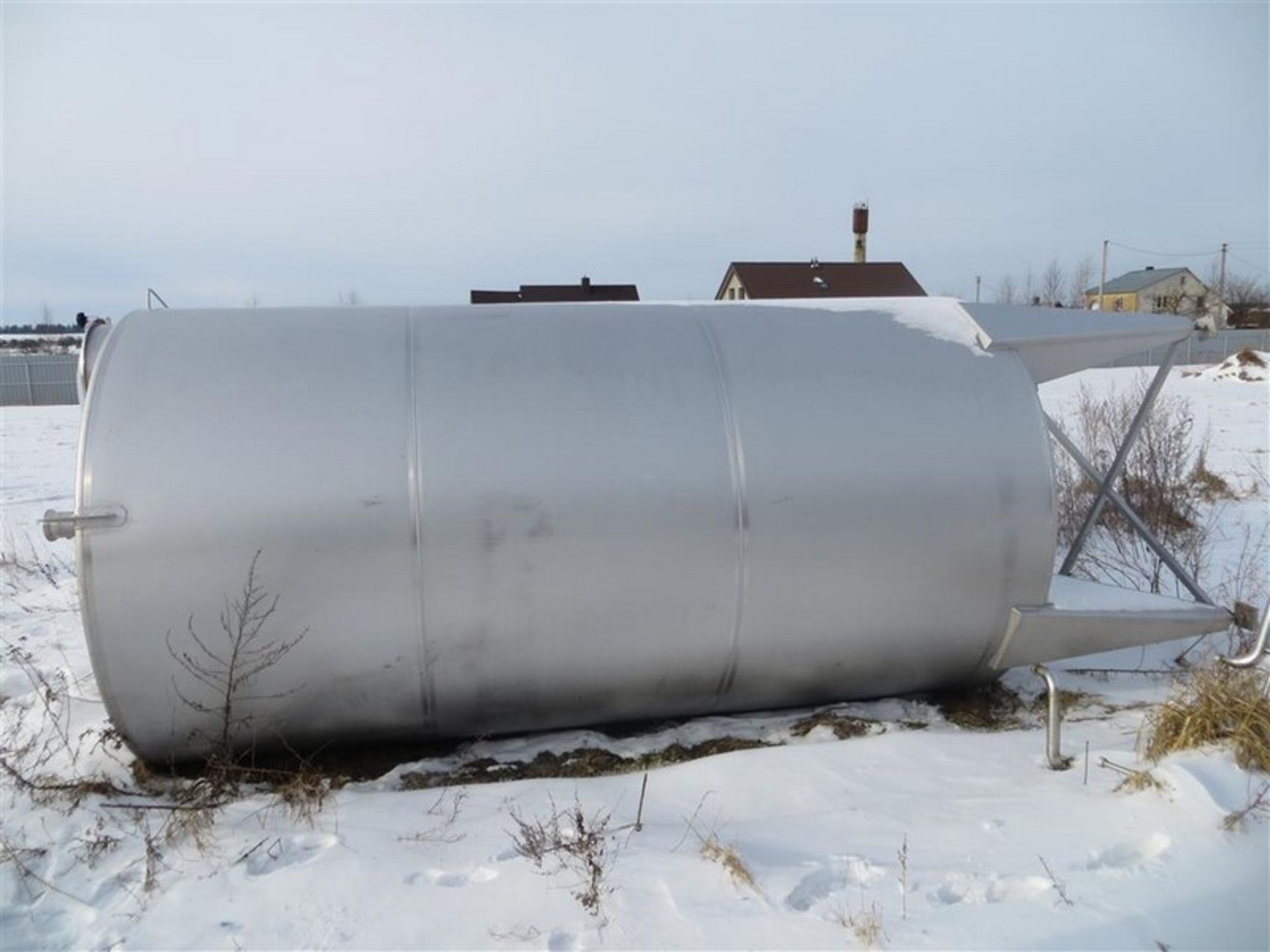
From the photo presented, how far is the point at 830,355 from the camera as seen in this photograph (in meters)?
5.17

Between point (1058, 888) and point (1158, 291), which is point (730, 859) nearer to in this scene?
point (1058, 888)

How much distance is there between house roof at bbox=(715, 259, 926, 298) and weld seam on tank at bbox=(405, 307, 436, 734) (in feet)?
104

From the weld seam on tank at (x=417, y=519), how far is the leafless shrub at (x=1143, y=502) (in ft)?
19.3

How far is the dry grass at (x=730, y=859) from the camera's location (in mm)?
3652

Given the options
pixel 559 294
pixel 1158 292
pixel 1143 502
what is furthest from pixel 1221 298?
pixel 1143 502

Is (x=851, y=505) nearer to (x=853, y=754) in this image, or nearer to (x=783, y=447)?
(x=783, y=447)

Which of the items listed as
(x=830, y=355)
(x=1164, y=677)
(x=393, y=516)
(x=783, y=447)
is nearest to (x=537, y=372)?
(x=393, y=516)

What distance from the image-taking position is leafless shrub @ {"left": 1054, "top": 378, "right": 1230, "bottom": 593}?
8406 millimetres

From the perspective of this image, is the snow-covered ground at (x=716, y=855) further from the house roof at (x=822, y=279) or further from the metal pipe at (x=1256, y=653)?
the house roof at (x=822, y=279)

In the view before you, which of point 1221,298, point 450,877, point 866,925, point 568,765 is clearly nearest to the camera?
point 866,925

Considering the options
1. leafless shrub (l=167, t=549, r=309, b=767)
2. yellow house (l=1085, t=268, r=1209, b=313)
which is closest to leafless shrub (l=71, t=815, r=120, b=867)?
leafless shrub (l=167, t=549, r=309, b=767)

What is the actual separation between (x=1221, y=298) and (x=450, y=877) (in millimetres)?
88057

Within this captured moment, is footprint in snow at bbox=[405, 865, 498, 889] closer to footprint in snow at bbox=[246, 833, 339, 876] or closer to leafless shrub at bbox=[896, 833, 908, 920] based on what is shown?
footprint in snow at bbox=[246, 833, 339, 876]

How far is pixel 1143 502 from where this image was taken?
9.91 m
